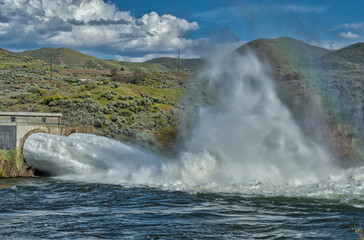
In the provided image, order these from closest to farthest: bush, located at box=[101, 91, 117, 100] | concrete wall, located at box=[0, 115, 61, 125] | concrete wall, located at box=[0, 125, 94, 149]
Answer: concrete wall, located at box=[0, 125, 94, 149]
concrete wall, located at box=[0, 115, 61, 125]
bush, located at box=[101, 91, 117, 100]

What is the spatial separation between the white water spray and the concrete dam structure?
0.73m

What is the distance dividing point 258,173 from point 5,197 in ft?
37.2

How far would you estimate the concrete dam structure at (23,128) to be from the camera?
2677cm

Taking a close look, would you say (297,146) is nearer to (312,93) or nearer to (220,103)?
(220,103)

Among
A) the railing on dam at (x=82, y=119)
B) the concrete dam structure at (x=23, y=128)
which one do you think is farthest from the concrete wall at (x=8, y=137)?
the railing on dam at (x=82, y=119)

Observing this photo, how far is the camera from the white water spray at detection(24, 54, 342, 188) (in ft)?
71.4

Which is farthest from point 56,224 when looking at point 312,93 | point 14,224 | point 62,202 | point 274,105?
point 312,93

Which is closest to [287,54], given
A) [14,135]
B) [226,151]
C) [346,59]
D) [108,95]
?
[346,59]

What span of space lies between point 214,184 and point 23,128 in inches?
524

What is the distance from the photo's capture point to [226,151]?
22.7 meters

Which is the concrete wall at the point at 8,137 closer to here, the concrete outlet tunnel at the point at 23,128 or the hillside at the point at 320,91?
the concrete outlet tunnel at the point at 23,128

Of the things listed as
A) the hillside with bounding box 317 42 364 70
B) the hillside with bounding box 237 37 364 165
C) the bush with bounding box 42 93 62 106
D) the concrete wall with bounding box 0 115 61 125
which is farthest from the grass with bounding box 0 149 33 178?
the bush with bounding box 42 93 62 106

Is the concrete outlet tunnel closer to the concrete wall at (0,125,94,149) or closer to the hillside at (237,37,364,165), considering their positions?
the concrete wall at (0,125,94,149)

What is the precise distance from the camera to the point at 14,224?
1408cm
